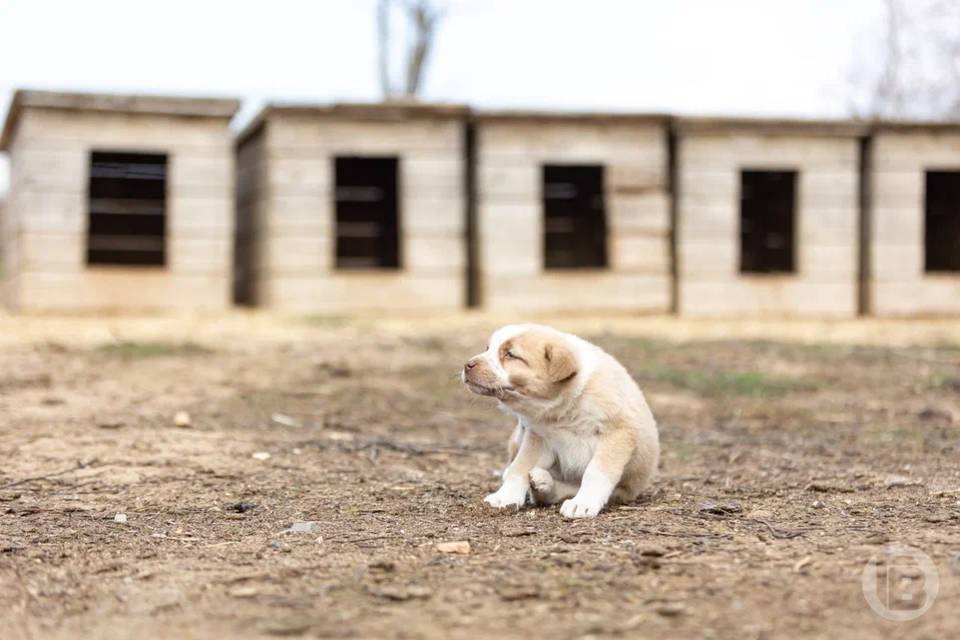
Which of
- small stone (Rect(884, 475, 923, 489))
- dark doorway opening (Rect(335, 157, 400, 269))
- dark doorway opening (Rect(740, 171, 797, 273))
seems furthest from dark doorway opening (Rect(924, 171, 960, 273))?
small stone (Rect(884, 475, 923, 489))

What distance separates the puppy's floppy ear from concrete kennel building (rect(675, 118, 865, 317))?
8855 mm

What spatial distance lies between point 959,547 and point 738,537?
73 centimetres

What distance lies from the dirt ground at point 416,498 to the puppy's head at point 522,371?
19.5 inches

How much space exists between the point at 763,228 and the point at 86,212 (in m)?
9.91

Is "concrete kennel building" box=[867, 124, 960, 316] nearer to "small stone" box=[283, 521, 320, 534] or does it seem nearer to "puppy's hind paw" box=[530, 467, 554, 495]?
"puppy's hind paw" box=[530, 467, 554, 495]

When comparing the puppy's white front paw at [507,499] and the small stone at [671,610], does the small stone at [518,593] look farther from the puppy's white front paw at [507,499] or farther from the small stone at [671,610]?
the puppy's white front paw at [507,499]

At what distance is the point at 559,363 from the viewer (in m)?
4.51

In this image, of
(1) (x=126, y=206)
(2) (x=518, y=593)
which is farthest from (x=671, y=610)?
(1) (x=126, y=206)

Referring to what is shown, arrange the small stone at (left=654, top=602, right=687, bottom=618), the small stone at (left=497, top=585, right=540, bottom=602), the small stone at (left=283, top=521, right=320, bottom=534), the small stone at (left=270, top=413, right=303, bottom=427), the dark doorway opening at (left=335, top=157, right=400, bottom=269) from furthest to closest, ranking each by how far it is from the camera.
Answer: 1. the dark doorway opening at (left=335, top=157, right=400, bottom=269)
2. the small stone at (left=270, top=413, right=303, bottom=427)
3. the small stone at (left=283, top=521, right=320, bottom=534)
4. the small stone at (left=497, top=585, right=540, bottom=602)
5. the small stone at (left=654, top=602, right=687, bottom=618)

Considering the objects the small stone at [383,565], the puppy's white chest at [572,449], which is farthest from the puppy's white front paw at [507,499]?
the small stone at [383,565]

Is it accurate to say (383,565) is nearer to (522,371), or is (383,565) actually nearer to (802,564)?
(522,371)

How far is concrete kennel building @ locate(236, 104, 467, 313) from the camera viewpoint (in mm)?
12555

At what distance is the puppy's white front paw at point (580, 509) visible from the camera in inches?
172

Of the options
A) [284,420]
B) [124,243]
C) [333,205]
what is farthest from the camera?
[124,243]
